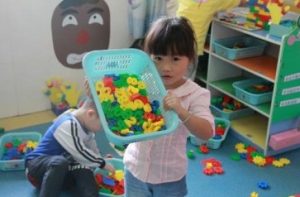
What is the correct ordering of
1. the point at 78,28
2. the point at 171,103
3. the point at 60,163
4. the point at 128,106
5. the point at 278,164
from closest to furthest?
the point at 171,103
the point at 128,106
the point at 60,163
the point at 278,164
the point at 78,28

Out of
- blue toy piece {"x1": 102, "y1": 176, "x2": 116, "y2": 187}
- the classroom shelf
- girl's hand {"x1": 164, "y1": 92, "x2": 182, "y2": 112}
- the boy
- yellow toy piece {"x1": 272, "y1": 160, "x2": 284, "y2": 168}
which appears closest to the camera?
girl's hand {"x1": 164, "y1": 92, "x2": 182, "y2": 112}

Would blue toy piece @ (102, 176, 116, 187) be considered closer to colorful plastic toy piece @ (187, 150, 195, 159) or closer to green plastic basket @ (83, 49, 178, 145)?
colorful plastic toy piece @ (187, 150, 195, 159)

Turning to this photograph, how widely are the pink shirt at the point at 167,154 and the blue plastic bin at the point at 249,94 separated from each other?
3.38 ft

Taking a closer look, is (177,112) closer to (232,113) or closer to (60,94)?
(232,113)

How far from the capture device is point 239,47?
215 cm

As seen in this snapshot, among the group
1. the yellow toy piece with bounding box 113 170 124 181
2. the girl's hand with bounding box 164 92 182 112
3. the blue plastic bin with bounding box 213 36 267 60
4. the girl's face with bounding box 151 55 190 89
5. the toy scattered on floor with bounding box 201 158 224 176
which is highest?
the girl's face with bounding box 151 55 190 89

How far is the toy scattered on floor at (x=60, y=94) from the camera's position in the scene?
227 cm

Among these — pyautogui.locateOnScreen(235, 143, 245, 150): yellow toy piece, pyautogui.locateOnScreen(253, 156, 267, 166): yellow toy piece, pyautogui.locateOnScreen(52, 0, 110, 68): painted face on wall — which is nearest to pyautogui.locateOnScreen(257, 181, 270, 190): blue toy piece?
pyautogui.locateOnScreen(253, 156, 267, 166): yellow toy piece

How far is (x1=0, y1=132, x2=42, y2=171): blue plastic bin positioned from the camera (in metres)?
1.75

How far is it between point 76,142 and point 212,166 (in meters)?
0.66

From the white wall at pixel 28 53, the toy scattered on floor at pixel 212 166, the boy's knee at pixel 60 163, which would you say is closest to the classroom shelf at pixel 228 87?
the toy scattered on floor at pixel 212 166

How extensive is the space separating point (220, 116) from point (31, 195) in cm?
112

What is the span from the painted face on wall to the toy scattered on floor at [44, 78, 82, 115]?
13 centimetres

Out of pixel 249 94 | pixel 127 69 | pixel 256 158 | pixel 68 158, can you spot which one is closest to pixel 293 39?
pixel 249 94
